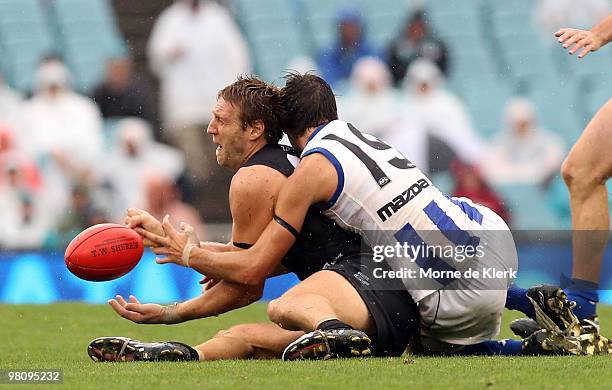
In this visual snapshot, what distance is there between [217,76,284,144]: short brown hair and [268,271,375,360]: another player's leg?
0.77m

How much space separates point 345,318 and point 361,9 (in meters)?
8.83

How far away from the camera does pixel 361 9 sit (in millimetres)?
13664

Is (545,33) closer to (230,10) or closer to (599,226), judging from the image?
(230,10)

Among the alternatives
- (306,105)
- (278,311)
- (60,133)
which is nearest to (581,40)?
(306,105)

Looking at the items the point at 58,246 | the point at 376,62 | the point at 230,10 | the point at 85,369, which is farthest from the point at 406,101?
the point at 85,369

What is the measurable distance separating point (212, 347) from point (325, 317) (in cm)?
63

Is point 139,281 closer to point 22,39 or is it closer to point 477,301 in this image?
point 22,39

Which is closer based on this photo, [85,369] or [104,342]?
[85,369]

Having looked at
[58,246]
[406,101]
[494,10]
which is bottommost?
[58,246]

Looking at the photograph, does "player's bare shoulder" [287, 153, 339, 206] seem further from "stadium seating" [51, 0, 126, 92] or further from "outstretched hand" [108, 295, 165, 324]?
"stadium seating" [51, 0, 126, 92]

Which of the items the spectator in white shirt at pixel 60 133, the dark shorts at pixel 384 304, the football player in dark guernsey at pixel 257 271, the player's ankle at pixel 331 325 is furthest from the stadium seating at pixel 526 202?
the player's ankle at pixel 331 325

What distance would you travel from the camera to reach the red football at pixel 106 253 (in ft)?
18.3

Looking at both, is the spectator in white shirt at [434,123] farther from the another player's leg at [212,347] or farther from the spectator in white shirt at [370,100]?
the another player's leg at [212,347]

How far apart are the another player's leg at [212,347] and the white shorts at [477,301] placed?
0.65 metres
